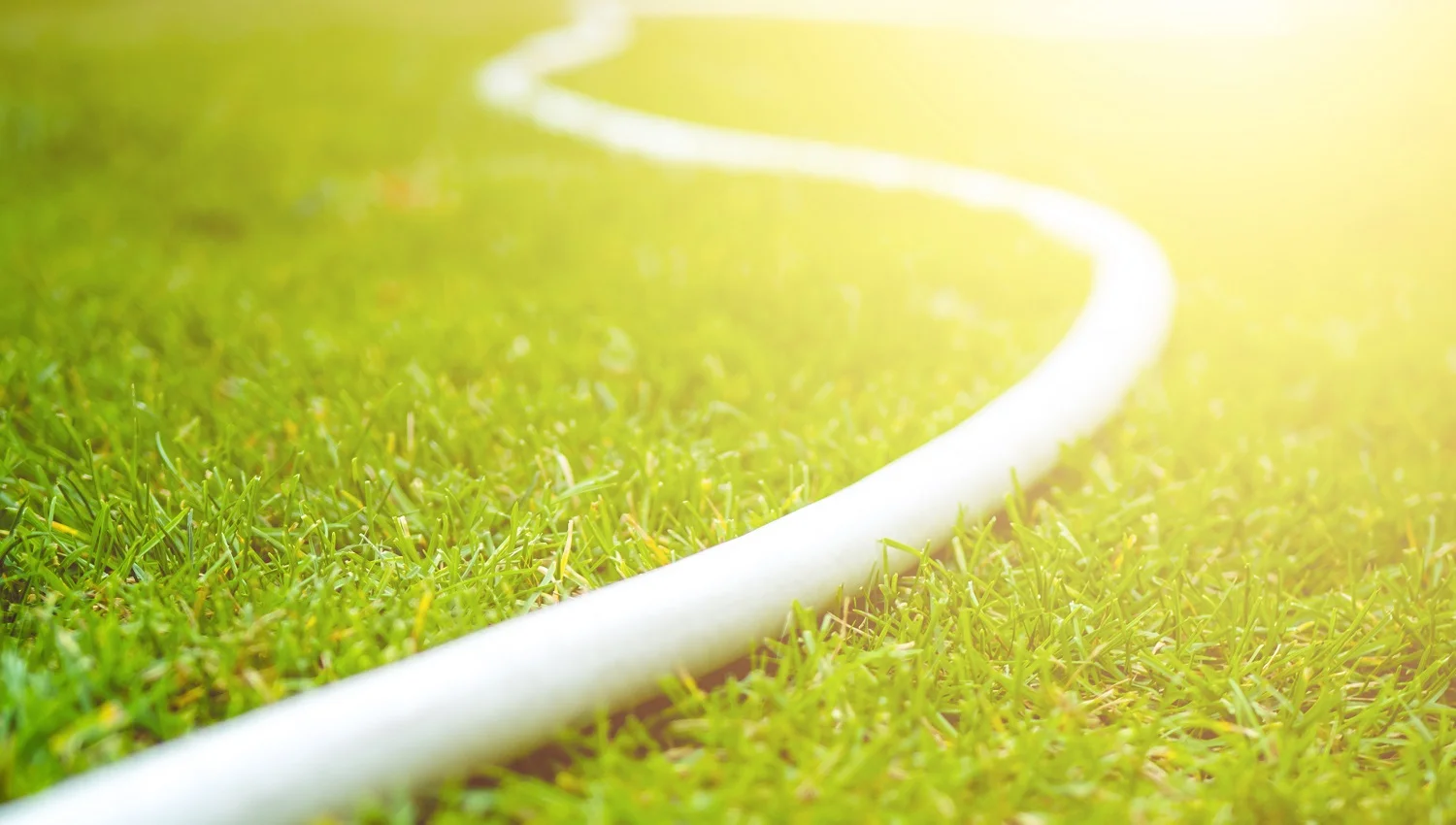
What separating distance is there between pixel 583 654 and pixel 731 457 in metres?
0.74

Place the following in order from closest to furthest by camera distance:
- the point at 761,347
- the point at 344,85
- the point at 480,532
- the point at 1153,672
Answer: the point at 1153,672 < the point at 480,532 < the point at 761,347 < the point at 344,85

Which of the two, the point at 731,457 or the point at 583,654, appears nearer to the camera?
the point at 583,654

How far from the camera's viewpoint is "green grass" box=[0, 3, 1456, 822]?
1216 mm

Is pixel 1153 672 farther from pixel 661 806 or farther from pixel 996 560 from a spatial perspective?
pixel 661 806

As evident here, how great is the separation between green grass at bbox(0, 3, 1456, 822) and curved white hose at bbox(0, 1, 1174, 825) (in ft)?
0.18

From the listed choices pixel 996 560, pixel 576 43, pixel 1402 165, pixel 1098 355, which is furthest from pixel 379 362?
pixel 576 43

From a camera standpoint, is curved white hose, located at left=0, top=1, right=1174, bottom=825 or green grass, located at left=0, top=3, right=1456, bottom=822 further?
green grass, located at left=0, top=3, right=1456, bottom=822

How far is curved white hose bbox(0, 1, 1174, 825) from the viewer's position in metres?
0.96

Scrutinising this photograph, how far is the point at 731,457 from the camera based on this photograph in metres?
1.85

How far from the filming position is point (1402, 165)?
4090 mm

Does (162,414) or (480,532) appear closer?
(480,532)

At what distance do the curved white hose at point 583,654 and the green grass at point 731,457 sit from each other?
0.06m

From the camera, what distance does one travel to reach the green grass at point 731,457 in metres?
1.22

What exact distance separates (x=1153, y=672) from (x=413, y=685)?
1.06 meters
